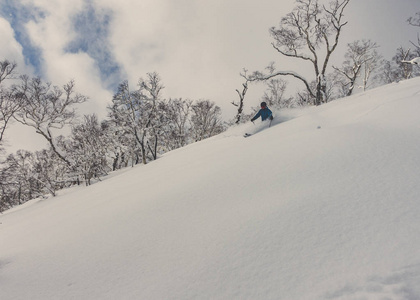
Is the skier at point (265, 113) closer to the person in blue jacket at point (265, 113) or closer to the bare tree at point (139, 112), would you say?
the person in blue jacket at point (265, 113)

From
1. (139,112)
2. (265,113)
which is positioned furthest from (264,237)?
(139,112)

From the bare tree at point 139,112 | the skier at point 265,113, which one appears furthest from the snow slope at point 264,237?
the bare tree at point 139,112

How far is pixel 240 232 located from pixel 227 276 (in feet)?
1.46

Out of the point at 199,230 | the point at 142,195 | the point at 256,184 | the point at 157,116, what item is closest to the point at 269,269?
the point at 199,230

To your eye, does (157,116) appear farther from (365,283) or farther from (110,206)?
(365,283)

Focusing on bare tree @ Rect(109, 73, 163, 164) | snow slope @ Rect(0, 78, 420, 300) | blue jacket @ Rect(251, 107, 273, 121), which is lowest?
snow slope @ Rect(0, 78, 420, 300)

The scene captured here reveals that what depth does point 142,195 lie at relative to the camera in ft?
11.6

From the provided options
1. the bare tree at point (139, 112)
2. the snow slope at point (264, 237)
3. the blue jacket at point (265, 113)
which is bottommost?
the snow slope at point (264, 237)

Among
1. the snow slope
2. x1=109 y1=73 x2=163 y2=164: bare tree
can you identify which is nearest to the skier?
the snow slope

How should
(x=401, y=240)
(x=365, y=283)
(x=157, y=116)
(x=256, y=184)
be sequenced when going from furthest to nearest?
(x=157, y=116) < (x=256, y=184) < (x=401, y=240) < (x=365, y=283)

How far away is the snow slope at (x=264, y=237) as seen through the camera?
4.14 ft

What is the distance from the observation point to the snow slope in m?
1.26

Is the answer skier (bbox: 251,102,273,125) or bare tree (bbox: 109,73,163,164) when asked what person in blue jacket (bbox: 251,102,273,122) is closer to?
skier (bbox: 251,102,273,125)

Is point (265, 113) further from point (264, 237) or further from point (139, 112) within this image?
point (139, 112)
